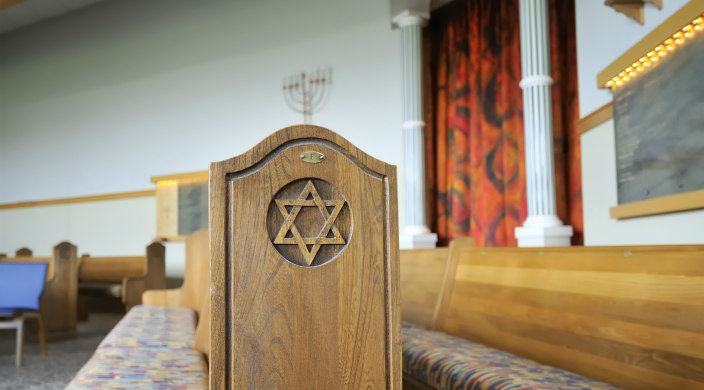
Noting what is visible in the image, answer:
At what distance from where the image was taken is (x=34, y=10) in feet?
30.6

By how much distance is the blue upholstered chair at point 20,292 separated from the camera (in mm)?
4402

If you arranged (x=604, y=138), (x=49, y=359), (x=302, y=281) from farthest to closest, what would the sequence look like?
(x=49, y=359), (x=604, y=138), (x=302, y=281)

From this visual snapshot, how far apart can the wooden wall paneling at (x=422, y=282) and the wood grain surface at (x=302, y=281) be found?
6.08ft

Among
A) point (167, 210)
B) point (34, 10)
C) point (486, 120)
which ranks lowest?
point (167, 210)

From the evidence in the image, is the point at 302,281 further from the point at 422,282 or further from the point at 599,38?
the point at 599,38

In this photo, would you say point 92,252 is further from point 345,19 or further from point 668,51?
point 668,51

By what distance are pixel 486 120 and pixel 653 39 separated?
9.62ft

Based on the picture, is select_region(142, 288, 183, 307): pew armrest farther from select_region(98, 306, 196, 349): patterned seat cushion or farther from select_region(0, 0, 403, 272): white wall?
select_region(0, 0, 403, 272): white wall

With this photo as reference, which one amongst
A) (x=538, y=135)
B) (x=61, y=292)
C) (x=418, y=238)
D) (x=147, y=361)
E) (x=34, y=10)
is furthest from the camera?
(x=34, y=10)

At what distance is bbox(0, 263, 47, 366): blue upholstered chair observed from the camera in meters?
4.40

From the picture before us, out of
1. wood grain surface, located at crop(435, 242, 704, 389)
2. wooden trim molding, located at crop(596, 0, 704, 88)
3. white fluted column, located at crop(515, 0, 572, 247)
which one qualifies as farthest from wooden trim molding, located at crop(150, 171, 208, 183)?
wood grain surface, located at crop(435, 242, 704, 389)

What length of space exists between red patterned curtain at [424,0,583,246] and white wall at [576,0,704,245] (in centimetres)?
104

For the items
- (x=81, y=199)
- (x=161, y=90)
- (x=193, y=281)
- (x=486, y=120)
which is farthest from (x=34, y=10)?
(x=193, y=281)

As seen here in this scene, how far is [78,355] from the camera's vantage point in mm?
4574
